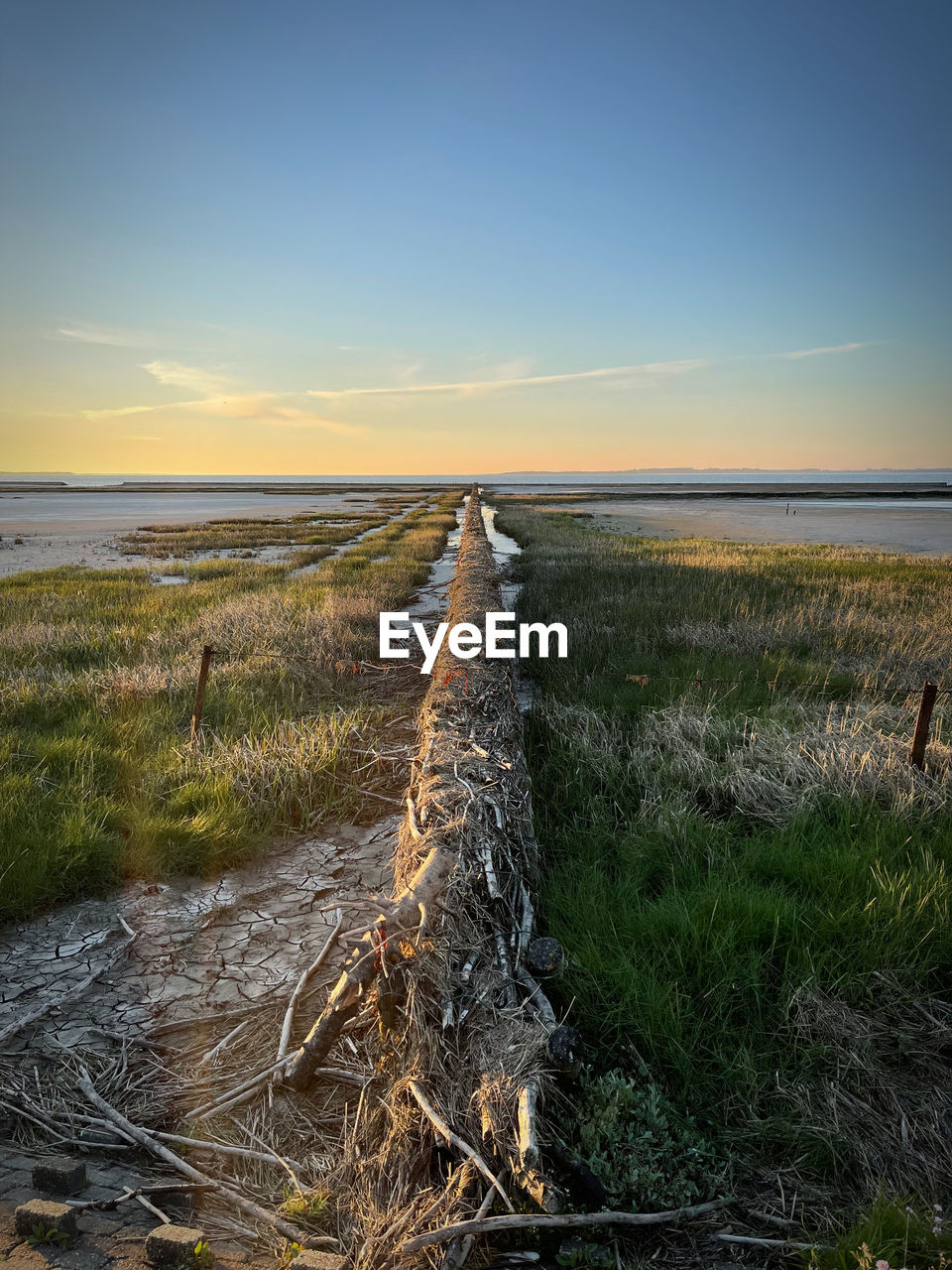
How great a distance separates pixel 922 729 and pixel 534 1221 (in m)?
4.28

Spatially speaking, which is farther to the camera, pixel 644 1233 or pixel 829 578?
pixel 829 578

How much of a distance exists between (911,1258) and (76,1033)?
320 cm

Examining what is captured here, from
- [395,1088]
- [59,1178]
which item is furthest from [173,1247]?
[395,1088]

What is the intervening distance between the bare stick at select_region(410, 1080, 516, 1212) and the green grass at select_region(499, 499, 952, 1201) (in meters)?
0.80

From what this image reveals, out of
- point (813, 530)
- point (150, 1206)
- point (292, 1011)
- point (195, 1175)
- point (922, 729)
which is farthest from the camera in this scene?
point (813, 530)

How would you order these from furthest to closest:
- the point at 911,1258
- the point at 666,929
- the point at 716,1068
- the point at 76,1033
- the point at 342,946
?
the point at 342,946, the point at 666,929, the point at 76,1033, the point at 716,1068, the point at 911,1258

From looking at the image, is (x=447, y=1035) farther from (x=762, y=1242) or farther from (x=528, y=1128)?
(x=762, y=1242)

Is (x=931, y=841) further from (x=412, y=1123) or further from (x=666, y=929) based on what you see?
(x=412, y=1123)

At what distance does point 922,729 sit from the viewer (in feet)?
16.3

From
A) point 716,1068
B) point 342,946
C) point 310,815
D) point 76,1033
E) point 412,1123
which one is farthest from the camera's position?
point 310,815

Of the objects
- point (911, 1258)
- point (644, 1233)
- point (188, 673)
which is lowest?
point (644, 1233)

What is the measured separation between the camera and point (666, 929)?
11.6ft

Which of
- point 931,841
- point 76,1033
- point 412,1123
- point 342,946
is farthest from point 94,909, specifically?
point 931,841

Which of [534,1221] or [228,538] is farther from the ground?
[228,538]
